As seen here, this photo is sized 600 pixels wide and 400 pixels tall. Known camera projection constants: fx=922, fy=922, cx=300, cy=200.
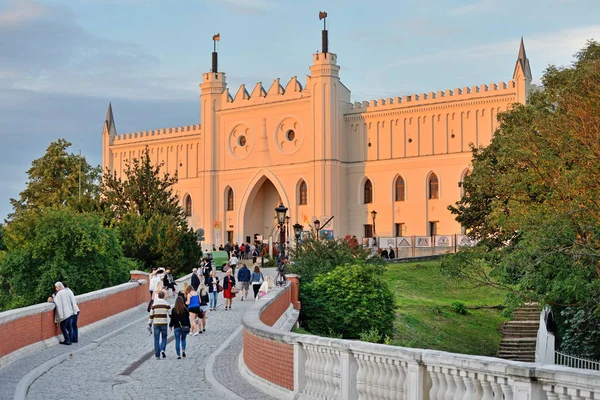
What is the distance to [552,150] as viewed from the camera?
72.3 ft

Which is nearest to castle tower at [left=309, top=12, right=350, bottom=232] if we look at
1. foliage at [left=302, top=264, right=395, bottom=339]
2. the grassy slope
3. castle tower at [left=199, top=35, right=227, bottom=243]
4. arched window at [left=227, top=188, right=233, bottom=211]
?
arched window at [left=227, top=188, right=233, bottom=211]

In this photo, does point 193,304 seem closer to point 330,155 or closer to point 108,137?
point 330,155

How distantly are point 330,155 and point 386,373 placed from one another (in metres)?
49.7

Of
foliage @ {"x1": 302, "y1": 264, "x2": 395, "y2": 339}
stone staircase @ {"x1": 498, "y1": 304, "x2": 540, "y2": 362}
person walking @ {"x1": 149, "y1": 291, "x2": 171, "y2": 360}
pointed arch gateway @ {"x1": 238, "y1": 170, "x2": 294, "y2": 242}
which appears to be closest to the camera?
person walking @ {"x1": 149, "y1": 291, "x2": 171, "y2": 360}

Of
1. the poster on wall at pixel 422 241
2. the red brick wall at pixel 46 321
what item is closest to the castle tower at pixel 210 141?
the poster on wall at pixel 422 241

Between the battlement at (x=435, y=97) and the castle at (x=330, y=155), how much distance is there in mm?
71

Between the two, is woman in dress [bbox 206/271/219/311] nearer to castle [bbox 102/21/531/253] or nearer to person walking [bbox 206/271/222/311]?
person walking [bbox 206/271/222/311]

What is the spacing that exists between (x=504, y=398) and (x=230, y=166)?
2294 inches

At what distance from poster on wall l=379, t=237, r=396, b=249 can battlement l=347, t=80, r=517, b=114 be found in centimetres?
927

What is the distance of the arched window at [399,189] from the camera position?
192 ft

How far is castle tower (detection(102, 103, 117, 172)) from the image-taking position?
246ft

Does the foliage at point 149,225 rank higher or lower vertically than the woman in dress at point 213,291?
higher

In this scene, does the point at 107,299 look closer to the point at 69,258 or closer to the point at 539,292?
the point at 69,258

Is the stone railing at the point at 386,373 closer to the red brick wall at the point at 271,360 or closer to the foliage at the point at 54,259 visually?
the red brick wall at the point at 271,360
